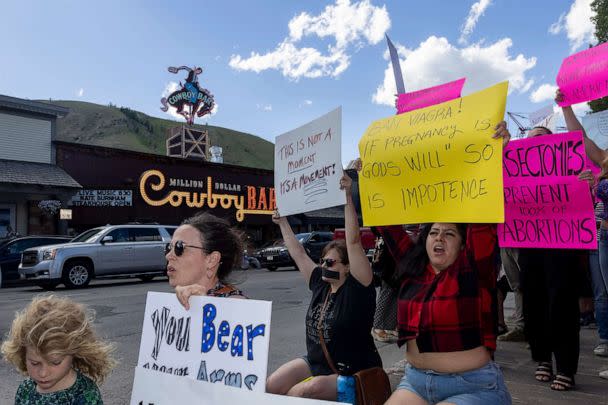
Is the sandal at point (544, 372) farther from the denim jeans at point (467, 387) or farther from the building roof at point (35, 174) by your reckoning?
the building roof at point (35, 174)

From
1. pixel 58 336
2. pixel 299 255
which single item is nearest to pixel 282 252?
pixel 299 255

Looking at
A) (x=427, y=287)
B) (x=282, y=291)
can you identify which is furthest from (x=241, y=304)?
(x=282, y=291)

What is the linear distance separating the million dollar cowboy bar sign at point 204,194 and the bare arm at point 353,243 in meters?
24.4

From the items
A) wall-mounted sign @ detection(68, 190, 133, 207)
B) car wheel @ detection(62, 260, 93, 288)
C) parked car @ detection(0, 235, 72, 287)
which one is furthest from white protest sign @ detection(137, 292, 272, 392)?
wall-mounted sign @ detection(68, 190, 133, 207)

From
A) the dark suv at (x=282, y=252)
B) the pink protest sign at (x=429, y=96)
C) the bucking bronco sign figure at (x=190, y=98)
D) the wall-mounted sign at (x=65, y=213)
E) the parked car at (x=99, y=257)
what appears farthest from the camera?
the bucking bronco sign figure at (x=190, y=98)

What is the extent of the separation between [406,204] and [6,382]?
14.3ft

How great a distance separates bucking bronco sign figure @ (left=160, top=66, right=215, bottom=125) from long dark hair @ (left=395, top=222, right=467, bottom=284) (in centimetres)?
3403

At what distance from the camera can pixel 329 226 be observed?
39.0 m

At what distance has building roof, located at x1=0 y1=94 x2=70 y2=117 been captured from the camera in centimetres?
2114

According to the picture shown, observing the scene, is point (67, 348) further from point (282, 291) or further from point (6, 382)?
point (282, 291)

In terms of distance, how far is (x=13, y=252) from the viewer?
1583 centimetres

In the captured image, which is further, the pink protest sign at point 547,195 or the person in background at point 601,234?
the person in background at point 601,234

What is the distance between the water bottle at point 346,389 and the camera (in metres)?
2.80

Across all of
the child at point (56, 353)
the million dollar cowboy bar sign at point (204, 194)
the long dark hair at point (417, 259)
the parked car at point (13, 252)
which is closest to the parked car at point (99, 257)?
the parked car at point (13, 252)
